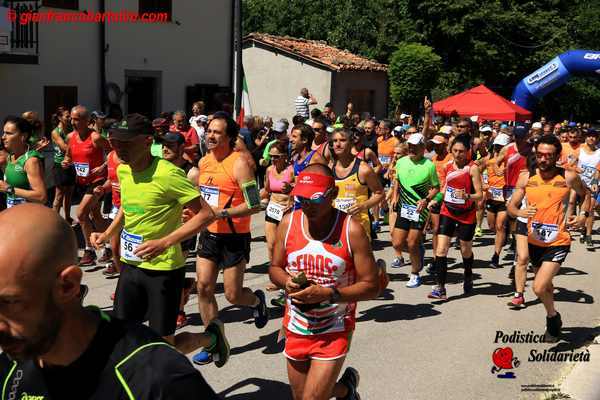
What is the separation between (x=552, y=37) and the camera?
37094 millimetres

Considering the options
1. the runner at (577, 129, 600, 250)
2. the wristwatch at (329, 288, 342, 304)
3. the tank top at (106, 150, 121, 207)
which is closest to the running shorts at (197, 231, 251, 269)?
the tank top at (106, 150, 121, 207)

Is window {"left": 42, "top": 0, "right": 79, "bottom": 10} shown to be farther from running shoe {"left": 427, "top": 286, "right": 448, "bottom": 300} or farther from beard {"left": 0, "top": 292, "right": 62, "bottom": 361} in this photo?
beard {"left": 0, "top": 292, "right": 62, "bottom": 361}

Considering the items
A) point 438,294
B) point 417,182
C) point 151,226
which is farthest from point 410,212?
point 151,226

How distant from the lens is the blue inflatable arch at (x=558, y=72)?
73.9ft

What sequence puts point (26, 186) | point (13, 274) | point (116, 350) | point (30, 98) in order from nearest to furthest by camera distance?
1. point (13, 274)
2. point (116, 350)
3. point (26, 186)
4. point (30, 98)

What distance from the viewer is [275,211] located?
27.7ft

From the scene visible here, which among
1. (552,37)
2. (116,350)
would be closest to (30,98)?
(116,350)

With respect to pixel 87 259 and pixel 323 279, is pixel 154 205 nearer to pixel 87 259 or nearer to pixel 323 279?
pixel 323 279

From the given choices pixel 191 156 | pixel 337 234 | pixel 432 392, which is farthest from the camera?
pixel 191 156

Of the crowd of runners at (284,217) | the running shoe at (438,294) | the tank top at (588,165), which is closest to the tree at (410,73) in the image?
the tank top at (588,165)

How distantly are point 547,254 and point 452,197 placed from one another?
1.99 m

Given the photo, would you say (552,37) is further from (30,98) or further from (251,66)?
(30,98)

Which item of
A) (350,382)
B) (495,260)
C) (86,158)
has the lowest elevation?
(495,260)

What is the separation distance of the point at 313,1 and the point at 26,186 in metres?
39.9
